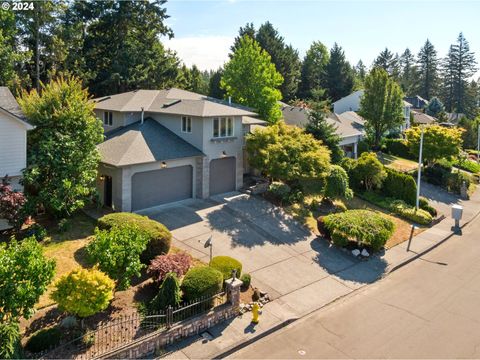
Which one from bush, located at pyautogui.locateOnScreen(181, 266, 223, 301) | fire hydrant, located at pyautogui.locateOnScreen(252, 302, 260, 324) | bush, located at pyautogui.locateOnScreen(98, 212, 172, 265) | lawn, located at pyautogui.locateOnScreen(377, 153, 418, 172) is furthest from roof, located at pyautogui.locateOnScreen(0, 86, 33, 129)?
lawn, located at pyautogui.locateOnScreen(377, 153, 418, 172)

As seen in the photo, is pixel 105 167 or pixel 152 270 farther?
pixel 105 167

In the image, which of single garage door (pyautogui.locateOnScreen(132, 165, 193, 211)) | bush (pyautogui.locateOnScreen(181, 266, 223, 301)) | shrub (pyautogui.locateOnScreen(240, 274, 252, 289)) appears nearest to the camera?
bush (pyautogui.locateOnScreen(181, 266, 223, 301))

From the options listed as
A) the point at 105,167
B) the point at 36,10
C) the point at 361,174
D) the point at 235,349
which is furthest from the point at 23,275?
the point at 36,10

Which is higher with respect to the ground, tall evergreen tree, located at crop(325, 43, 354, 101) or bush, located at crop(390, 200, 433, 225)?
tall evergreen tree, located at crop(325, 43, 354, 101)

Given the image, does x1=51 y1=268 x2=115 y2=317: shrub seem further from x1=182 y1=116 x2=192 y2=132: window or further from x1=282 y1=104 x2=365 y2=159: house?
x1=282 y1=104 x2=365 y2=159: house

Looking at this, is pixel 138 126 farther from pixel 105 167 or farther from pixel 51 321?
pixel 51 321

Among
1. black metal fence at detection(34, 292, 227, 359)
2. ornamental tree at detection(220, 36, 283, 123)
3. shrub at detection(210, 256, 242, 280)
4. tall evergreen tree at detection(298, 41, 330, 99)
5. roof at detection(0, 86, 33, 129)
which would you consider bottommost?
black metal fence at detection(34, 292, 227, 359)

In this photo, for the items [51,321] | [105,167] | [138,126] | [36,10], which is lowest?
[51,321]

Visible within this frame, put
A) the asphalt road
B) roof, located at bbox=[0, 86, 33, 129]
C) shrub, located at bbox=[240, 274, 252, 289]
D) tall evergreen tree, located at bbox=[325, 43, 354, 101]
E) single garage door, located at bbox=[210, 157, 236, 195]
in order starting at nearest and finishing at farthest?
the asphalt road → shrub, located at bbox=[240, 274, 252, 289] → roof, located at bbox=[0, 86, 33, 129] → single garage door, located at bbox=[210, 157, 236, 195] → tall evergreen tree, located at bbox=[325, 43, 354, 101]
